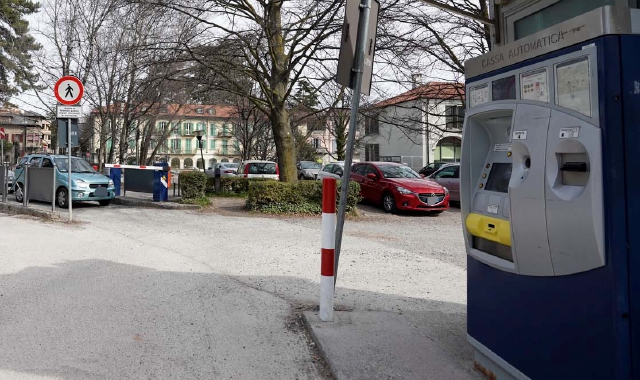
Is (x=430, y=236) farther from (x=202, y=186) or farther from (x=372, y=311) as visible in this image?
(x=202, y=186)

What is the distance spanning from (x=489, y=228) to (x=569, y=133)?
0.87 metres

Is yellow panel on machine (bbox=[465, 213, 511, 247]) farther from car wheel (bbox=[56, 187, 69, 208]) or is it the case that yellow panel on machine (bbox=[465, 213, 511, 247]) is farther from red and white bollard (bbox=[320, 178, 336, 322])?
car wheel (bbox=[56, 187, 69, 208])

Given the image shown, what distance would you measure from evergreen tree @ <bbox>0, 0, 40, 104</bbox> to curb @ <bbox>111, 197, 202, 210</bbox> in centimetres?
1439

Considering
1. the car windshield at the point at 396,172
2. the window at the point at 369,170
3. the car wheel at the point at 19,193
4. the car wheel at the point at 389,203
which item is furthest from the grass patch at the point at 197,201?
the car wheel at the point at 19,193

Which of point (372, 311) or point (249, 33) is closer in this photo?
point (372, 311)

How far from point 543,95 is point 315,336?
103 inches

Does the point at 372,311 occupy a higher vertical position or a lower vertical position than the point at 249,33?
lower

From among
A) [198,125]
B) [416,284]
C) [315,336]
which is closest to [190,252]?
[416,284]

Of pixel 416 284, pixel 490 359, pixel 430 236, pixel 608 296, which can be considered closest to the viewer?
pixel 608 296

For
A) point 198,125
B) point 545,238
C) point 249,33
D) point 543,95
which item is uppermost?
point 198,125

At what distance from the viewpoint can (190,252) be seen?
8297 millimetres

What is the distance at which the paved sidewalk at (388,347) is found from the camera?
139 inches

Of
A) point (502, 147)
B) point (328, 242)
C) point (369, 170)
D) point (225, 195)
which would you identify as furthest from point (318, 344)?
point (225, 195)

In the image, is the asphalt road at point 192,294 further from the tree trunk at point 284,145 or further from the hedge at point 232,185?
the hedge at point 232,185
